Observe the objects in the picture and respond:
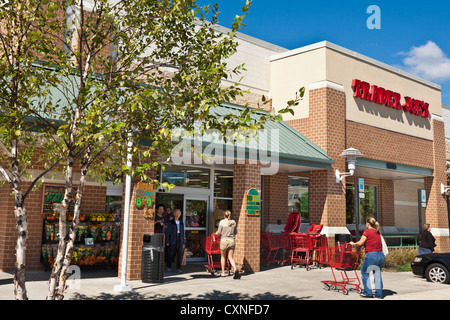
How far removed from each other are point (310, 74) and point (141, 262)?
9.95m

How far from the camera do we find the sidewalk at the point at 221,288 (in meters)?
9.22

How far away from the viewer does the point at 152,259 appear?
1075cm

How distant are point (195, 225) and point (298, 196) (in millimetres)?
5216

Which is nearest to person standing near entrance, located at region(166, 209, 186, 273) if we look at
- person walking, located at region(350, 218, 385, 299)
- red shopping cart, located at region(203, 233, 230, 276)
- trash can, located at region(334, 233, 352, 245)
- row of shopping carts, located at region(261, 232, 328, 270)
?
red shopping cart, located at region(203, 233, 230, 276)

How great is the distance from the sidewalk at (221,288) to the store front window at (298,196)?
5.43 m

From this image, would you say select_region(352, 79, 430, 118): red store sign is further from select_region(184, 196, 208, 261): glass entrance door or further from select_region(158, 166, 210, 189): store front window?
select_region(184, 196, 208, 261): glass entrance door

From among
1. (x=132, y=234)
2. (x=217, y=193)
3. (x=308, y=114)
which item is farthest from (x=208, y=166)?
(x=132, y=234)

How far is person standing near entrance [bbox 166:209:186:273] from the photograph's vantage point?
42.0ft

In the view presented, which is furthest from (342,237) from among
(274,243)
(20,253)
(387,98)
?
(20,253)

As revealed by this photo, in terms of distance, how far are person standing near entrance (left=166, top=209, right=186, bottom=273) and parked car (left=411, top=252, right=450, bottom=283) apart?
282 inches

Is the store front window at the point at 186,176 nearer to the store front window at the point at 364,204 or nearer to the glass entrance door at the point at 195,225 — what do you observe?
the glass entrance door at the point at 195,225
